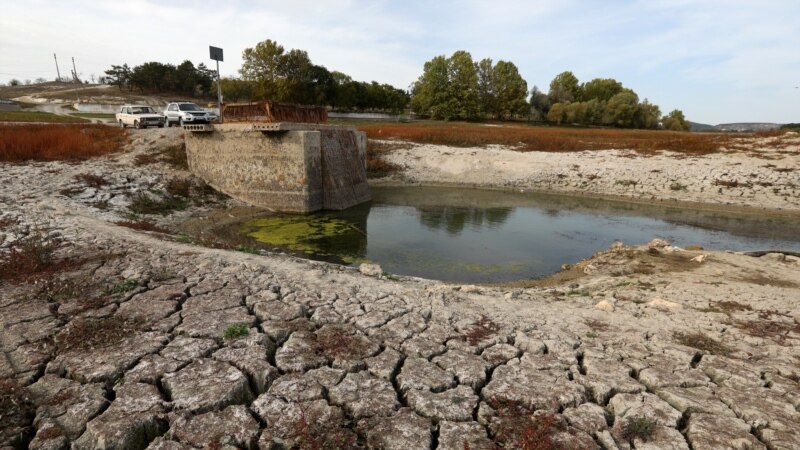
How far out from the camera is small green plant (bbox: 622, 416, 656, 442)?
357cm

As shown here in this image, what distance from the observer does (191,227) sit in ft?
46.2

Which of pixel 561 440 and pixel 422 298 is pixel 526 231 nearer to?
pixel 422 298

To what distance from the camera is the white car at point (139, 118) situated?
2525 cm

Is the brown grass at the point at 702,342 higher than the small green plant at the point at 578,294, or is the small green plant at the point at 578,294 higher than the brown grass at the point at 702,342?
the brown grass at the point at 702,342

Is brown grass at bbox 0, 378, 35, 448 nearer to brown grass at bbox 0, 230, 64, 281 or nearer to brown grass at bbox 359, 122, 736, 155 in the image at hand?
brown grass at bbox 0, 230, 64, 281

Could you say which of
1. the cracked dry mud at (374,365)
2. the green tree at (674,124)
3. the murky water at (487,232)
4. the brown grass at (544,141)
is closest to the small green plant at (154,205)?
the murky water at (487,232)

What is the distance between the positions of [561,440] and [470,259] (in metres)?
8.58

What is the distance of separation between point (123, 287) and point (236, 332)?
253 centimetres

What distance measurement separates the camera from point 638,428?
3.63m

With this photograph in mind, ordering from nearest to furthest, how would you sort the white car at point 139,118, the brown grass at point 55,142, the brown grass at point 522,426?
the brown grass at point 522,426
the brown grass at point 55,142
the white car at point 139,118

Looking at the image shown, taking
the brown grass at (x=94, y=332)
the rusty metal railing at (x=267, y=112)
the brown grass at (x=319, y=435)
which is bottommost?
the brown grass at (x=319, y=435)

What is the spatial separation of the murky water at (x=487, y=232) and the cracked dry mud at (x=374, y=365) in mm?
4388

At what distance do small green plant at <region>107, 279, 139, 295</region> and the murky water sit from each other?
5691mm

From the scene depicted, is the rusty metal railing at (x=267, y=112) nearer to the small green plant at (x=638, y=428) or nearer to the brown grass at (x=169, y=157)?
the brown grass at (x=169, y=157)
